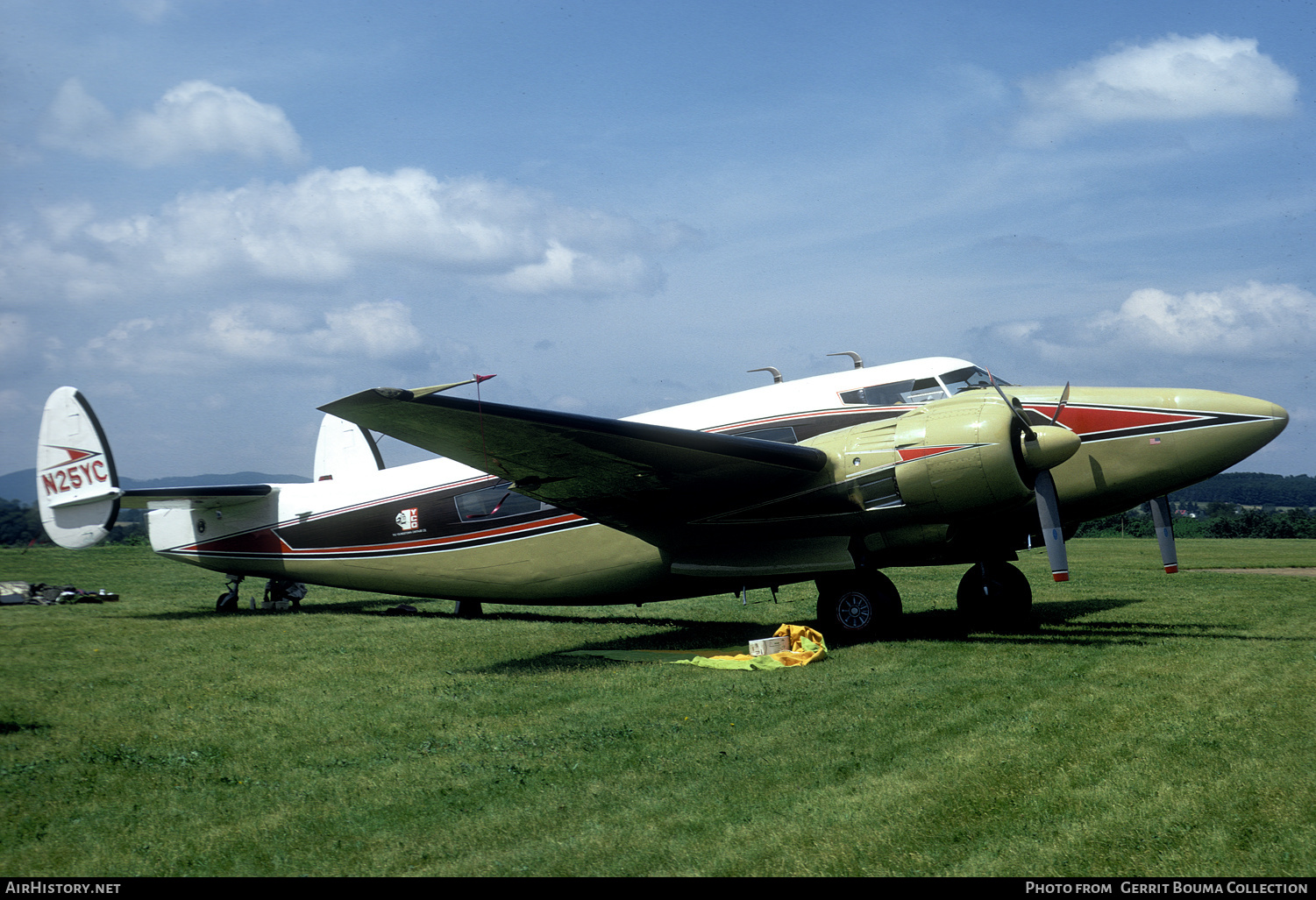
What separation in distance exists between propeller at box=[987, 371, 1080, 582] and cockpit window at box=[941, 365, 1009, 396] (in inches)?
60.3

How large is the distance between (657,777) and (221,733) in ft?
12.9

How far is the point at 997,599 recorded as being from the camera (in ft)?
41.6

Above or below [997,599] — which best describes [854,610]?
above

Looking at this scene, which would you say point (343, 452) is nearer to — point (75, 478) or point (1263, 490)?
point (75, 478)

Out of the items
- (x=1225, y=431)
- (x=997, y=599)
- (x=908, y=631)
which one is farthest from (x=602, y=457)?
(x=1225, y=431)

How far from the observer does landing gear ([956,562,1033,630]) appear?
12.6 meters

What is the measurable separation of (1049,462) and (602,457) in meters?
5.04

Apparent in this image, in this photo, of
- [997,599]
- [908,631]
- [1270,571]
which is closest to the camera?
[908,631]

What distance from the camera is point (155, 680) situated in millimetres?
9867

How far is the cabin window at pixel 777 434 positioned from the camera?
1218cm

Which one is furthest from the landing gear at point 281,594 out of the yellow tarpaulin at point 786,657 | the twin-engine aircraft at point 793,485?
the yellow tarpaulin at point 786,657

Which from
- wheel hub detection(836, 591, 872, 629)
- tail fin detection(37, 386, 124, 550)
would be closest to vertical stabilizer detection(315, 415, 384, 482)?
tail fin detection(37, 386, 124, 550)

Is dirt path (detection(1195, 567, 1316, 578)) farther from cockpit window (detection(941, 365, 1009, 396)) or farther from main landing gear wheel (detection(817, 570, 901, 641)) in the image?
main landing gear wheel (detection(817, 570, 901, 641))

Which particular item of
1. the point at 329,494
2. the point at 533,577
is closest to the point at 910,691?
the point at 533,577
